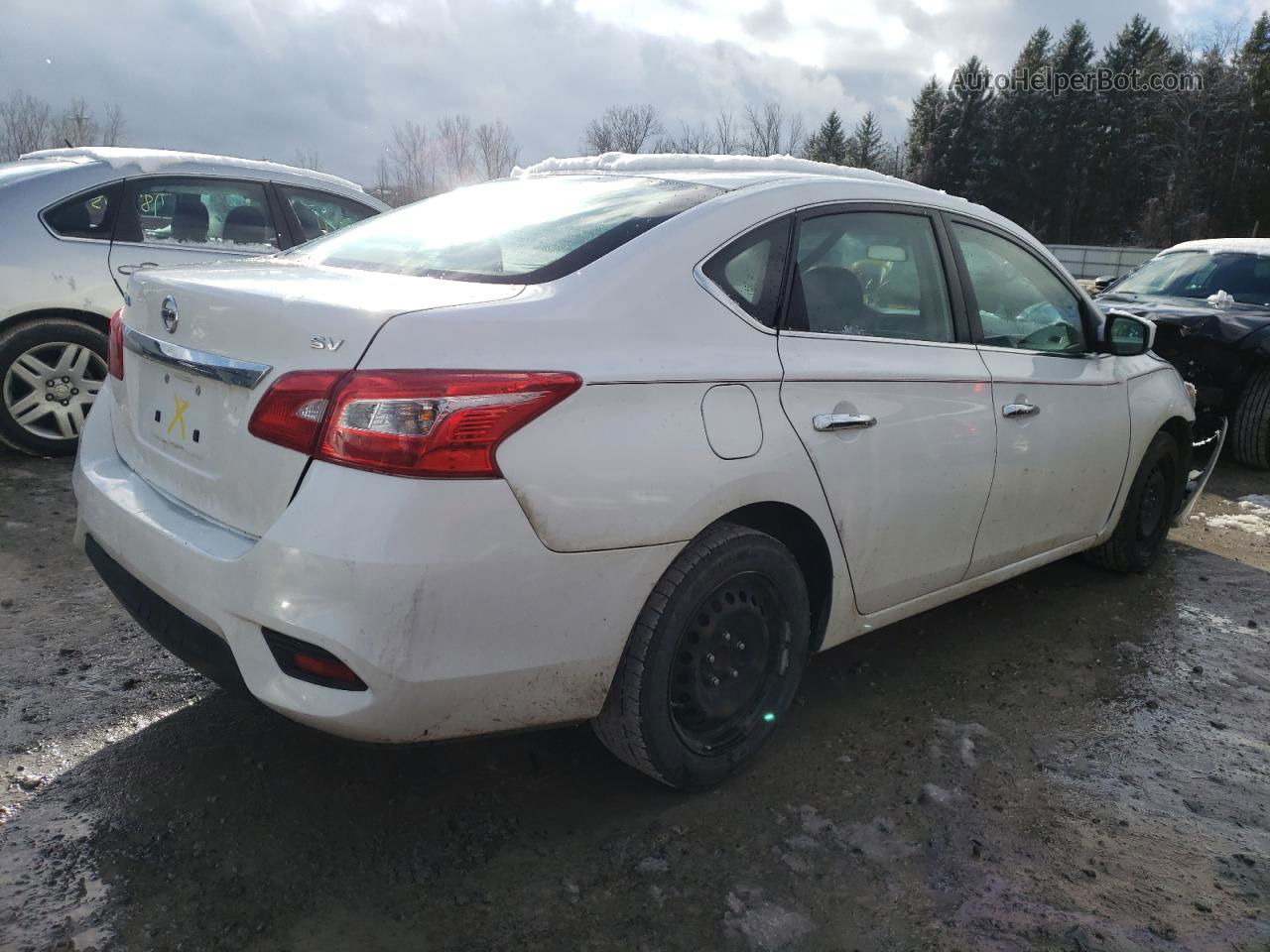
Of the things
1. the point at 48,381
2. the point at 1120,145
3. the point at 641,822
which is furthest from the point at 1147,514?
the point at 1120,145

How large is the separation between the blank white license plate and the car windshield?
735cm

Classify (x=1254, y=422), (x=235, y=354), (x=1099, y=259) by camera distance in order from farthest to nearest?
1. (x=1099, y=259)
2. (x=1254, y=422)
3. (x=235, y=354)

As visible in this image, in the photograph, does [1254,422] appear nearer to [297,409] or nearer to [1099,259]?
[297,409]

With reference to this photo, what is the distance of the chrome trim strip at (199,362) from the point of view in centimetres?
210

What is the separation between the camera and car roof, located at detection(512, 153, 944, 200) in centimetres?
297

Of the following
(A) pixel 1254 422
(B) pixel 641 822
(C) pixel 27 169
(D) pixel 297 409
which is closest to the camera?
(D) pixel 297 409

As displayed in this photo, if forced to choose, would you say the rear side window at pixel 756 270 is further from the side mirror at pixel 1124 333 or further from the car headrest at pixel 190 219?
the car headrest at pixel 190 219

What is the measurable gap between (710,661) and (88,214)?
15.4ft

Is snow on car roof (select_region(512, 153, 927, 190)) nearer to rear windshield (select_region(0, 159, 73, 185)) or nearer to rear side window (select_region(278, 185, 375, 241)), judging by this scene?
rear side window (select_region(278, 185, 375, 241))

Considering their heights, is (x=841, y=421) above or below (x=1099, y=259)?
below

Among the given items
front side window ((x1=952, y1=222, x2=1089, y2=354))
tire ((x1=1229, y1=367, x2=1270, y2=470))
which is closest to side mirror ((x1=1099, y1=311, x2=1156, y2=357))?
front side window ((x1=952, y1=222, x2=1089, y2=354))

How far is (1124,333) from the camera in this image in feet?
12.6

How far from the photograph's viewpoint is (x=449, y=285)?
7.44ft

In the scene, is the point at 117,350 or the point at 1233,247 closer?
the point at 117,350
